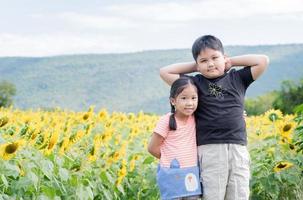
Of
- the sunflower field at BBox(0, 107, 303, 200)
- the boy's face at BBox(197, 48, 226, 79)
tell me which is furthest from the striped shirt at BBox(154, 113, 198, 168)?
the sunflower field at BBox(0, 107, 303, 200)

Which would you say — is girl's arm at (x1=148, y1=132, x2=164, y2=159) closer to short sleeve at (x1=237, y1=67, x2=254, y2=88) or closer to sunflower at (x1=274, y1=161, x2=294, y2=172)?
short sleeve at (x1=237, y1=67, x2=254, y2=88)

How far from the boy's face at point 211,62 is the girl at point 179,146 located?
3.9 inches

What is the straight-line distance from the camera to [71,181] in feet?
14.1

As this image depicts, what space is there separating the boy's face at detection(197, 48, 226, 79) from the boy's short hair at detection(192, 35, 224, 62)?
0.06 ft

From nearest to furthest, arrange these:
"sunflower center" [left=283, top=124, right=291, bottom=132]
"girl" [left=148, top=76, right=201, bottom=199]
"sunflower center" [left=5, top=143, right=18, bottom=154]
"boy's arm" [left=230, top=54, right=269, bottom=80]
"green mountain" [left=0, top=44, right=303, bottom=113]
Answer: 1. "sunflower center" [left=5, top=143, right=18, bottom=154]
2. "girl" [left=148, top=76, right=201, bottom=199]
3. "boy's arm" [left=230, top=54, right=269, bottom=80]
4. "sunflower center" [left=283, top=124, right=291, bottom=132]
5. "green mountain" [left=0, top=44, right=303, bottom=113]

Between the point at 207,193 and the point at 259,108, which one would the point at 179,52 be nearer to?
the point at 259,108

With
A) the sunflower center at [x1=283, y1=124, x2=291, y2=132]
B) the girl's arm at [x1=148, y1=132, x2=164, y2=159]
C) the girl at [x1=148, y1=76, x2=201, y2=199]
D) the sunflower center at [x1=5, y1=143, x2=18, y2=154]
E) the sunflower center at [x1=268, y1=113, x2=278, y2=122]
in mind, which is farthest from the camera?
the sunflower center at [x1=268, y1=113, x2=278, y2=122]

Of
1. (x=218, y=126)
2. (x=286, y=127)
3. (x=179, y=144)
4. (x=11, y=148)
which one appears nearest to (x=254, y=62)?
(x=218, y=126)

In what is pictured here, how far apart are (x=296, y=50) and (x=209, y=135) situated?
97.1 metres

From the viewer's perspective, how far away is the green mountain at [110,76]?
79.9m

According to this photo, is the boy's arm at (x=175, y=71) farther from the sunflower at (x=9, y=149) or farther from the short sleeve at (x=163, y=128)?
the sunflower at (x=9, y=149)

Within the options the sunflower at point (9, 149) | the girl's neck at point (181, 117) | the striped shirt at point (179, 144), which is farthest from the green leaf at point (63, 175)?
the girl's neck at point (181, 117)

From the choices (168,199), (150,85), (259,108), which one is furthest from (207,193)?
(150,85)

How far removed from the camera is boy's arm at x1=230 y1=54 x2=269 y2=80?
4.12 m
